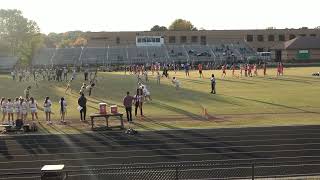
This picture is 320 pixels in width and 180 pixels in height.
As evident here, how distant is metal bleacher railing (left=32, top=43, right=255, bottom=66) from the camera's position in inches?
4050

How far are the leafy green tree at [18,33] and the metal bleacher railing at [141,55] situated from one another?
2519 mm

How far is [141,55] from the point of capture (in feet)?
345

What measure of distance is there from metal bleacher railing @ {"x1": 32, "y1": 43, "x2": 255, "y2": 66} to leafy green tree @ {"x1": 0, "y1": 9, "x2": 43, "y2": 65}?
252cm

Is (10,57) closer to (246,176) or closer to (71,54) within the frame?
(71,54)

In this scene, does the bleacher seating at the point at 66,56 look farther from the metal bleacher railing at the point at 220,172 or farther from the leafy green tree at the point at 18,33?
the metal bleacher railing at the point at 220,172

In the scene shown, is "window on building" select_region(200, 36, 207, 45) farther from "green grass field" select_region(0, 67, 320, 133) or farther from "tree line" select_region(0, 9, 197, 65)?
"green grass field" select_region(0, 67, 320, 133)

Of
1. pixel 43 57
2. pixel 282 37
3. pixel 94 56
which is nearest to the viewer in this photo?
pixel 94 56

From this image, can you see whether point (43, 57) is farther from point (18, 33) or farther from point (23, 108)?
point (23, 108)

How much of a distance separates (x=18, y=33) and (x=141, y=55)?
24.8 metres

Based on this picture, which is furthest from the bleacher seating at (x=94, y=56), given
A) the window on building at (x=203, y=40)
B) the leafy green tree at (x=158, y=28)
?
the leafy green tree at (x=158, y=28)

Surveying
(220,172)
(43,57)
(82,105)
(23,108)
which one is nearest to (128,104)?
(82,105)

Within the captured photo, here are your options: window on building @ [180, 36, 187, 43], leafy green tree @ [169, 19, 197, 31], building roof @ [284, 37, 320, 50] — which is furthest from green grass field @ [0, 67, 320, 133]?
leafy green tree @ [169, 19, 197, 31]

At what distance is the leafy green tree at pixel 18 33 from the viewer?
102 meters

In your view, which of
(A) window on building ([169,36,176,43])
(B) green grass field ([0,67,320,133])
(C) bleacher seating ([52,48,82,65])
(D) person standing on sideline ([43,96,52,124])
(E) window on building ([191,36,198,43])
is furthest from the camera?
(A) window on building ([169,36,176,43])
